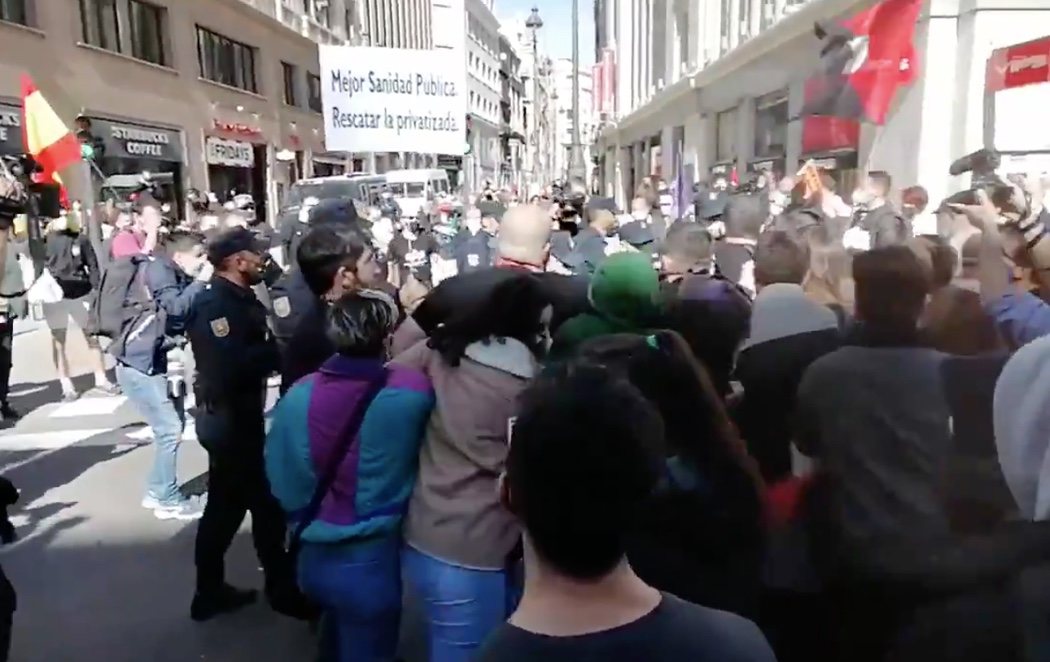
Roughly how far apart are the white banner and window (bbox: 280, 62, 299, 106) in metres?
24.3

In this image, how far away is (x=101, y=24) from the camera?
20500mm

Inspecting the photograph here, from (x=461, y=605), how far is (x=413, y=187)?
2336 cm

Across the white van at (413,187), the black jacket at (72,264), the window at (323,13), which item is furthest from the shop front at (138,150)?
the window at (323,13)

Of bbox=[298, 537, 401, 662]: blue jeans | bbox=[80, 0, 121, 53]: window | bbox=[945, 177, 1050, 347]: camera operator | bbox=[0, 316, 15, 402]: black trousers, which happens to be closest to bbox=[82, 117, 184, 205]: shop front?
bbox=[80, 0, 121, 53]: window

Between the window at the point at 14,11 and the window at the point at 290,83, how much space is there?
51.0 feet

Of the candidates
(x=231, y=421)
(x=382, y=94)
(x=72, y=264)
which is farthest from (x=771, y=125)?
(x=231, y=421)

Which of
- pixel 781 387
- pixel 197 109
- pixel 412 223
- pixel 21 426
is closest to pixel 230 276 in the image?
pixel 781 387

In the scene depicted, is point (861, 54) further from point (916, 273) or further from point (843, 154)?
point (916, 273)

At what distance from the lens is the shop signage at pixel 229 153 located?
2589 cm

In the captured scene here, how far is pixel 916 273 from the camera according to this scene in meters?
2.68

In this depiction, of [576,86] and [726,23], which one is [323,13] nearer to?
[576,86]

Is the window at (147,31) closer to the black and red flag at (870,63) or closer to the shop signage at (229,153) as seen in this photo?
the shop signage at (229,153)

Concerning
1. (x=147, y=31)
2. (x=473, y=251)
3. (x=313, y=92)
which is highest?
(x=147, y=31)

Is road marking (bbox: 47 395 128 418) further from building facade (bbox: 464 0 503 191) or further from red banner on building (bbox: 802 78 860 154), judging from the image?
building facade (bbox: 464 0 503 191)
